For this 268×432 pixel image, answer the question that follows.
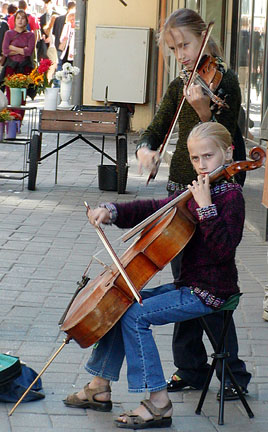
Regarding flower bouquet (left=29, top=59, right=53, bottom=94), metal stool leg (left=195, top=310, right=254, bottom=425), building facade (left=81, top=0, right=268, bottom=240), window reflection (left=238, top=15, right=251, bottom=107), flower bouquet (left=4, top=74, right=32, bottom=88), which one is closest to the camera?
metal stool leg (left=195, top=310, right=254, bottom=425)

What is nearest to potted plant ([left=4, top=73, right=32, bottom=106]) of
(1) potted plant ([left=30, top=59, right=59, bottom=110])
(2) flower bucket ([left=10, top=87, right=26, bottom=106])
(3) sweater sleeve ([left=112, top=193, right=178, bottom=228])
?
(2) flower bucket ([left=10, top=87, right=26, bottom=106])

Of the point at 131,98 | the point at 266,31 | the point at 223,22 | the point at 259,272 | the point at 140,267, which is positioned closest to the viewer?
the point at 140,267

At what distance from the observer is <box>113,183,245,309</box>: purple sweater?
348 centimetres

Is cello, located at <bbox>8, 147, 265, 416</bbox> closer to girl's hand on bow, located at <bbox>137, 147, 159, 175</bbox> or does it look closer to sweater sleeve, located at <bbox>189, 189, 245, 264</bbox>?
sweater sleeve, located at <bbox>189, 189, 245, 264</bbox>

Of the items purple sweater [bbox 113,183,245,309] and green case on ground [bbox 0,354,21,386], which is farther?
green case on ground [bbox 0,354,21,386]

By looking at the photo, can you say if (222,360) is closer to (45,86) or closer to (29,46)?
(45,86)

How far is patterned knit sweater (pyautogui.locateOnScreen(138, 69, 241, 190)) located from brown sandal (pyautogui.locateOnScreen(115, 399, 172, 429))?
3.67ft

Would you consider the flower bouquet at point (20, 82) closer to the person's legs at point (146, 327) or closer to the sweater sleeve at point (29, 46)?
the sweater sleeve at point (29, 46)

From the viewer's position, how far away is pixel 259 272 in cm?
646

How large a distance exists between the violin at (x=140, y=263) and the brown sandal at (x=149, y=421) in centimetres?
35

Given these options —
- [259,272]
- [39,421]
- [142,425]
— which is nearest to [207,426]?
[142,425]

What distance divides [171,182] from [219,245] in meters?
0.94

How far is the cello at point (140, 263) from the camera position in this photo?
11.2 feet

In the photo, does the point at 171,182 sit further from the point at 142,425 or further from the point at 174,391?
the point at 142,425
